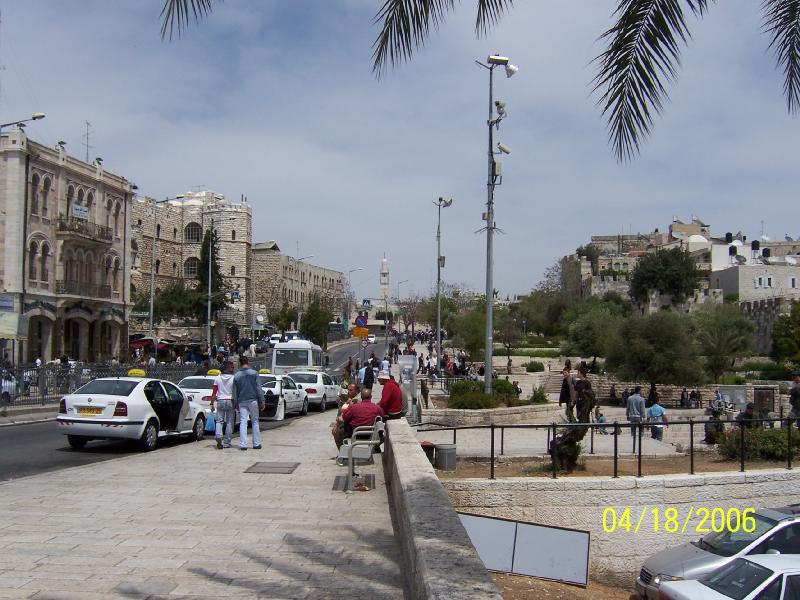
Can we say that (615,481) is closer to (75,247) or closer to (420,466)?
(420,466)

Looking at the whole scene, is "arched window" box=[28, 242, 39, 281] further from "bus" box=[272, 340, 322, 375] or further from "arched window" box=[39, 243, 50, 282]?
"bus" box=[272, 340, 322, 375]

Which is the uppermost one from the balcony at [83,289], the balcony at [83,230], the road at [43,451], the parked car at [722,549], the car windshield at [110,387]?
the balcony at [83,230]

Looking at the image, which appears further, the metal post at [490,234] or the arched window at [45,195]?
the arched window at [45,195]

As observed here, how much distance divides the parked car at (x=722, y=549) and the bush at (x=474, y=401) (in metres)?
10.7

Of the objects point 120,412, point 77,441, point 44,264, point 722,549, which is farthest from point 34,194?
point 722,549

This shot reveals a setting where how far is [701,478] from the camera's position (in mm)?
13523

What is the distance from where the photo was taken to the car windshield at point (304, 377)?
89.2ft

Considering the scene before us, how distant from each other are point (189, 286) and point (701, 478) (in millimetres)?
96843

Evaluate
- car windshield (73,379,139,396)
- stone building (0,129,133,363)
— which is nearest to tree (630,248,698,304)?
stone building (0,129,133,363)

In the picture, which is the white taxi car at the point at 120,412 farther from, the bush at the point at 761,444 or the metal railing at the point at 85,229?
the metal railing at the point at 85,229

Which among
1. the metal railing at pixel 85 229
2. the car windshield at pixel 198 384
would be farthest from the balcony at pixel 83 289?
the car windshield at pixel 198 384

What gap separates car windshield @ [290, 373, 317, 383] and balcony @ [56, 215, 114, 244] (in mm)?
23723

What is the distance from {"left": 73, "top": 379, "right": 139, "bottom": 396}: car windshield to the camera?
1345cm

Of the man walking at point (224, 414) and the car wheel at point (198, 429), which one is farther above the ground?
the man walking at point (224, 414)
